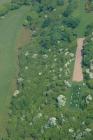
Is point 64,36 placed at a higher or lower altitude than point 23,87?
higher

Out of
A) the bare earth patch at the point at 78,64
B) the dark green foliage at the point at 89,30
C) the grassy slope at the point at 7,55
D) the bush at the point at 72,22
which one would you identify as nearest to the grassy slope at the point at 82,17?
the bush at the point at 72,22

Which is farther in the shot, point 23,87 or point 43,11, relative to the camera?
point 43,11

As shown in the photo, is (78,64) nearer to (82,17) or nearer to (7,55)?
(82,17)

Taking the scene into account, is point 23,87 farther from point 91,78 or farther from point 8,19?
point 8,19

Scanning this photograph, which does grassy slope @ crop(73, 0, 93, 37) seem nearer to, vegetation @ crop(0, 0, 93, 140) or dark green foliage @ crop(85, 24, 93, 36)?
vegetation @ crop(0, 0, 93, 140)

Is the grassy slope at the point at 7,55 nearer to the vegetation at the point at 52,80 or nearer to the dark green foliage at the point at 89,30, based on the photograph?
the vegetation at the point at 52,80

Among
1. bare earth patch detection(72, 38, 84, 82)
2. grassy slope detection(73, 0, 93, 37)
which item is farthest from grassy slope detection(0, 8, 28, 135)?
grassy slope detection(73, 0, 93, 37)

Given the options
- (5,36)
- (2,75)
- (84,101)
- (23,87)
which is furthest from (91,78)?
(5,36)

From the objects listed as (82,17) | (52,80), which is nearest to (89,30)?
(82,17)
